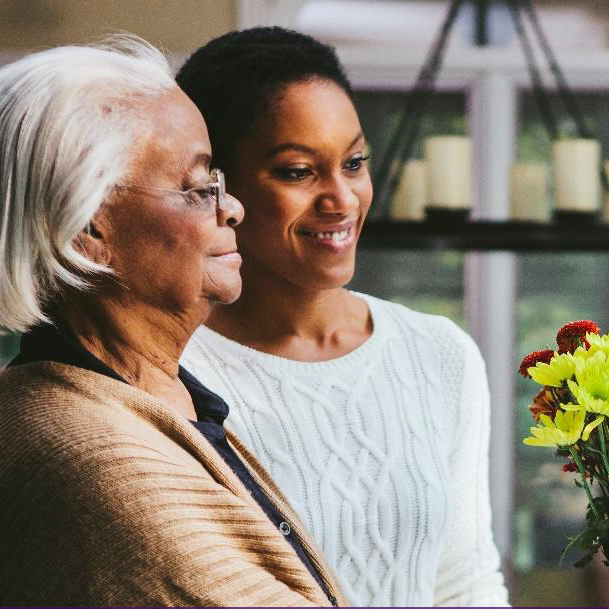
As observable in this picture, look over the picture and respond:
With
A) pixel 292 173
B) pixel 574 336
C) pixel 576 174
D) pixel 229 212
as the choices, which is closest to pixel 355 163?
pixel 292 173

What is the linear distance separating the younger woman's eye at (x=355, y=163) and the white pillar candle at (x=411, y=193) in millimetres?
1460

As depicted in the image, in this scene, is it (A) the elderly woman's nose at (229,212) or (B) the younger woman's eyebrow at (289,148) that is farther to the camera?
(B) the younger woman's eyebrow at (289,148)

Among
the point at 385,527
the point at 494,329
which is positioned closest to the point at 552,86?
the point at 494,329

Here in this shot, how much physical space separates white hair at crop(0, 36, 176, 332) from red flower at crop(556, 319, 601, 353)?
1.40 feet

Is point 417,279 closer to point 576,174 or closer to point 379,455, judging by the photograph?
point 576,174

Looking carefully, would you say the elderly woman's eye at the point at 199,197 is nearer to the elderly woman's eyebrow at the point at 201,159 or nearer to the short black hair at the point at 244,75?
the elderly woman's eyebrow at the point at 201,159

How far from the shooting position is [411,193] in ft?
9.39

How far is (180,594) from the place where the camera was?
82cm

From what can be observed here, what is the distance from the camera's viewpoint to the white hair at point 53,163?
924 mm

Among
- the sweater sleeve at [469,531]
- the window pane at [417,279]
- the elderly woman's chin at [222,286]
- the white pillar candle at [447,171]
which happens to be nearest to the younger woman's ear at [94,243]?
the elderly woman's chin at [222,286]

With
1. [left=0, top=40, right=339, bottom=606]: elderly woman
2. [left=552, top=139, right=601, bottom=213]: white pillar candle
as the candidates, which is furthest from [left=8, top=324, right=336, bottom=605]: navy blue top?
[left=552, top=139, right=601, bottom=213]: white pillar candle

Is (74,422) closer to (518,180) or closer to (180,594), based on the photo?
(180,594)

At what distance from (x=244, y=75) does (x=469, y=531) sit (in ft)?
2.17

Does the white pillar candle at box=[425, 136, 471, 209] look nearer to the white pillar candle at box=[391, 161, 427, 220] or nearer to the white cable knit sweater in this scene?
the white pillar candle at box=[391, 161, 427, 220]
